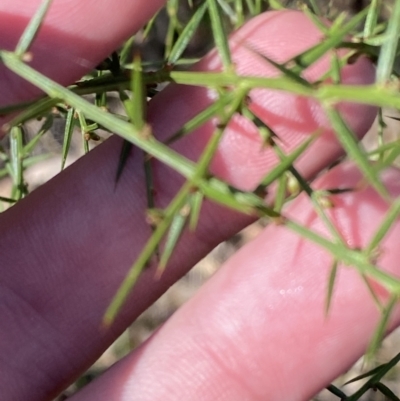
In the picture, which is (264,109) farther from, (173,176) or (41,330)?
(41,330)

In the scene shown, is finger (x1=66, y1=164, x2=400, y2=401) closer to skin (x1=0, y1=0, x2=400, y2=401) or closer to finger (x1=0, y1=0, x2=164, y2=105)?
skin (x1=0, y1=0, x2=400, y2=401)

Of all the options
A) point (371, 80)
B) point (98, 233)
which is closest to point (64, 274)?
point (98, 233)

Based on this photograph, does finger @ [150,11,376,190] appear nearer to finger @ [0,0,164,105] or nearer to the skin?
the skin

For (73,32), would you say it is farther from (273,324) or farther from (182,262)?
(273,324)

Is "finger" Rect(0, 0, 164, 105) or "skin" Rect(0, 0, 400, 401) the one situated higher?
"finger" Rect(0, 0, 164, 105)

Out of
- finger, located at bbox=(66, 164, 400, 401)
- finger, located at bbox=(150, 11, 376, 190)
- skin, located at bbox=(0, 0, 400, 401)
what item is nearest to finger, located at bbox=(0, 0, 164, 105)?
skin, located at bbox=(0, 0, 400, 401)

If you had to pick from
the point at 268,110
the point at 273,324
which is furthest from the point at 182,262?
the point at 268,110

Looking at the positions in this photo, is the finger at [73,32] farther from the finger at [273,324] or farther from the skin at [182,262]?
the finger at [273,324]

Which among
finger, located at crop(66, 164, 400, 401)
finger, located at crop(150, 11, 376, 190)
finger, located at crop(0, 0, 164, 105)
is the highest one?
finger, located at crop(0, 0, 164, 105)
